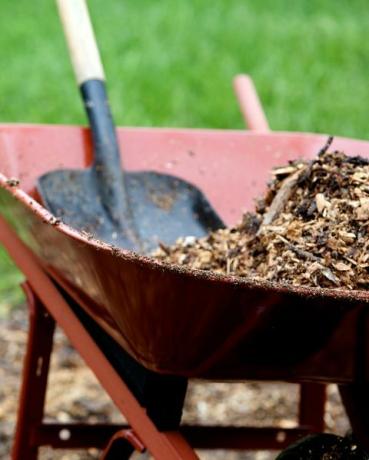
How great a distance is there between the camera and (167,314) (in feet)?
3.84

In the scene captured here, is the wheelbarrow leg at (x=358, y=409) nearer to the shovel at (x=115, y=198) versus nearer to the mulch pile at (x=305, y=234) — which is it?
the mulch pile at (x=305, y=234)

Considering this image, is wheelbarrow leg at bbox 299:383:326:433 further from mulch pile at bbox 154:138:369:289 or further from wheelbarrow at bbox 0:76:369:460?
mulch pile at bbox 154:138:369:289

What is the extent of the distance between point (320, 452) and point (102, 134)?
87 centimetres

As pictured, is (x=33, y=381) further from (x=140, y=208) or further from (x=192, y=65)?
(x=192, y=65)

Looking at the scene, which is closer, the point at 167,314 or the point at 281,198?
the point at 167,314

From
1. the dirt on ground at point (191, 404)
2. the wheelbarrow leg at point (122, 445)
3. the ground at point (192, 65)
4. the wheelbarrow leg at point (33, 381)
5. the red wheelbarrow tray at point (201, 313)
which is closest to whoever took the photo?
the red wheelbarrow tray at point (201, 313)

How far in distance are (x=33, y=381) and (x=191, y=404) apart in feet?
2.72

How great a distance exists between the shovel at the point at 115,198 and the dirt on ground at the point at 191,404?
66 centimetres

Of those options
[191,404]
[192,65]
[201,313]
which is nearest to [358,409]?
[201,313]

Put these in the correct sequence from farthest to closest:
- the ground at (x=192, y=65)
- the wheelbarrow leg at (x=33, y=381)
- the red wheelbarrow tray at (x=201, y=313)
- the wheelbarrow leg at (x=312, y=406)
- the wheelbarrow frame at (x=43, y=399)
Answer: the ground at (x=192, y=65), the wheelbarrow leg at (x=312, y=406), the wheelbarrow leg at (x=33, y=381), the wheelbarrow frame at (x=43, y=399), the red wheelbarrow tray at (x=201, y=313)

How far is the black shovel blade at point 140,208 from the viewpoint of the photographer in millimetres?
1843

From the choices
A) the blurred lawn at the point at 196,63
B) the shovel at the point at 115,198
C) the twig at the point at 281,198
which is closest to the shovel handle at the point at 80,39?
the shovel at the point at 115,198

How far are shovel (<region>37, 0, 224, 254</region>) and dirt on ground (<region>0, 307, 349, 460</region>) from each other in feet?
2.15

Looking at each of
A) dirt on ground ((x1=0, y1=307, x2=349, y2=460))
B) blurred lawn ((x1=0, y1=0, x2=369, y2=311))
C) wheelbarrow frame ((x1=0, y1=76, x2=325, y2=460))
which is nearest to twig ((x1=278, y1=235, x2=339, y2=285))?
wheelbarrow frame ((x1=0, y1=76, x2=325, y2=460))
